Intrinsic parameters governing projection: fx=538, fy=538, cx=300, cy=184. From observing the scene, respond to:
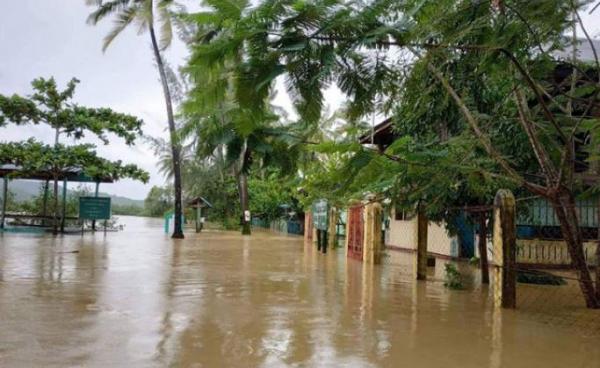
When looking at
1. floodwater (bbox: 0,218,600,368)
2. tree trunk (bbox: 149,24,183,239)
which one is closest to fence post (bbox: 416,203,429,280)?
floodwater (bbox: 0,218,600,368)

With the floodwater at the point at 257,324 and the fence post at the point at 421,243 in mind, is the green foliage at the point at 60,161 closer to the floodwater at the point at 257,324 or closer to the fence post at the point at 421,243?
the floodwater at the point at 257,324

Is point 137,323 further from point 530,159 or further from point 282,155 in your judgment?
point 530,159

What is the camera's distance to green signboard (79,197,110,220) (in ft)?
76.3

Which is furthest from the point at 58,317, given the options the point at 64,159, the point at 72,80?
the point at 72,80

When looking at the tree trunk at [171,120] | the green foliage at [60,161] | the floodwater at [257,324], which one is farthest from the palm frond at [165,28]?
the floodwater at [257,324]

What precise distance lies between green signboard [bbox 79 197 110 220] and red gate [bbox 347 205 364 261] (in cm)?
1202

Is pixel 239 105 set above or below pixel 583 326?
above

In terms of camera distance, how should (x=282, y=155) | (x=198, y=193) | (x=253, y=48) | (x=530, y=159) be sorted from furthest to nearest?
(x=198, y=193), (x=530, y=159), (x=282, y=155), (x=253, y=48)

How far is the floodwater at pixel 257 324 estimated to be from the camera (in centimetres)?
470

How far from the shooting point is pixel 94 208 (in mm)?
23422

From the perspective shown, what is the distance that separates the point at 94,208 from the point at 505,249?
1996cm

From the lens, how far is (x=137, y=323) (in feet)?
19.2

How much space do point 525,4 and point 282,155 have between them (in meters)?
2.64

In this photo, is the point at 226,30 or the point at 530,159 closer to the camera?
the point at 226,30
